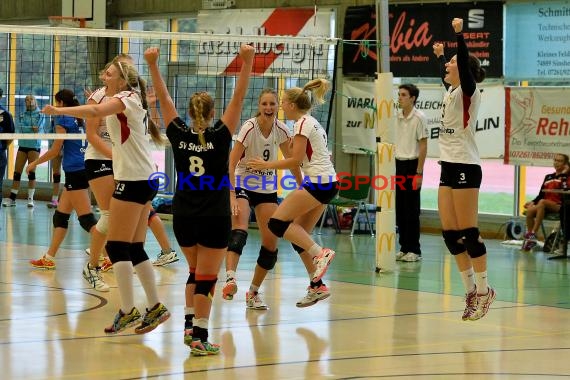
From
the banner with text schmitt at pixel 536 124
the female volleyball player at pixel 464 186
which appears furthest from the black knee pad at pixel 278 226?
the banner with text schmitt at pixel 536 124

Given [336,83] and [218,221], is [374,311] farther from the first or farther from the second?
[336,83]

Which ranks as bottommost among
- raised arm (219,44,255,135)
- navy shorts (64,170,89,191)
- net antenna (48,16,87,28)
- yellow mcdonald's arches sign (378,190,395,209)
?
yellow mcdonald's arches sign (378,190,395,209)

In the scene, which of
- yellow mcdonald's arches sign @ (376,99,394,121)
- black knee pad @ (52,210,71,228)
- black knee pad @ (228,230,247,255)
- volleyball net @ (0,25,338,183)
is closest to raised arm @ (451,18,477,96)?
black knee pad @ (228,230,247,255)

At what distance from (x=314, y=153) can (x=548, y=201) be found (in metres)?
6.07

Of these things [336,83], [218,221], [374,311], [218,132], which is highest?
[336,83]

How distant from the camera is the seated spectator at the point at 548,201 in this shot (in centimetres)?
1399

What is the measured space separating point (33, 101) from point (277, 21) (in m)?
4.79

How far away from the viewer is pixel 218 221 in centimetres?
670

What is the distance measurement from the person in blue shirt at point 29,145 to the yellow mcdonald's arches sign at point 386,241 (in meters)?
9.53

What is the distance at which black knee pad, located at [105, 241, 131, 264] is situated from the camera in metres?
7.22

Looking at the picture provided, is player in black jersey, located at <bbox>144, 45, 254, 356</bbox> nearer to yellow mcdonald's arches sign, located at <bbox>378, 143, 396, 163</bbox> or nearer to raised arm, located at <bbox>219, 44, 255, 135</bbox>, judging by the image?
raised arm, located at <bbox>219, 44, 255, 135</bbox>

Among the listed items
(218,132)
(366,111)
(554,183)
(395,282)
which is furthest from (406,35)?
(218,132)

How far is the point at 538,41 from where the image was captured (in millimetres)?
15328

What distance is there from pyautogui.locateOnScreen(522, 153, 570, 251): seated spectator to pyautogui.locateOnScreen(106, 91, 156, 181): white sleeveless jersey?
7958mm
